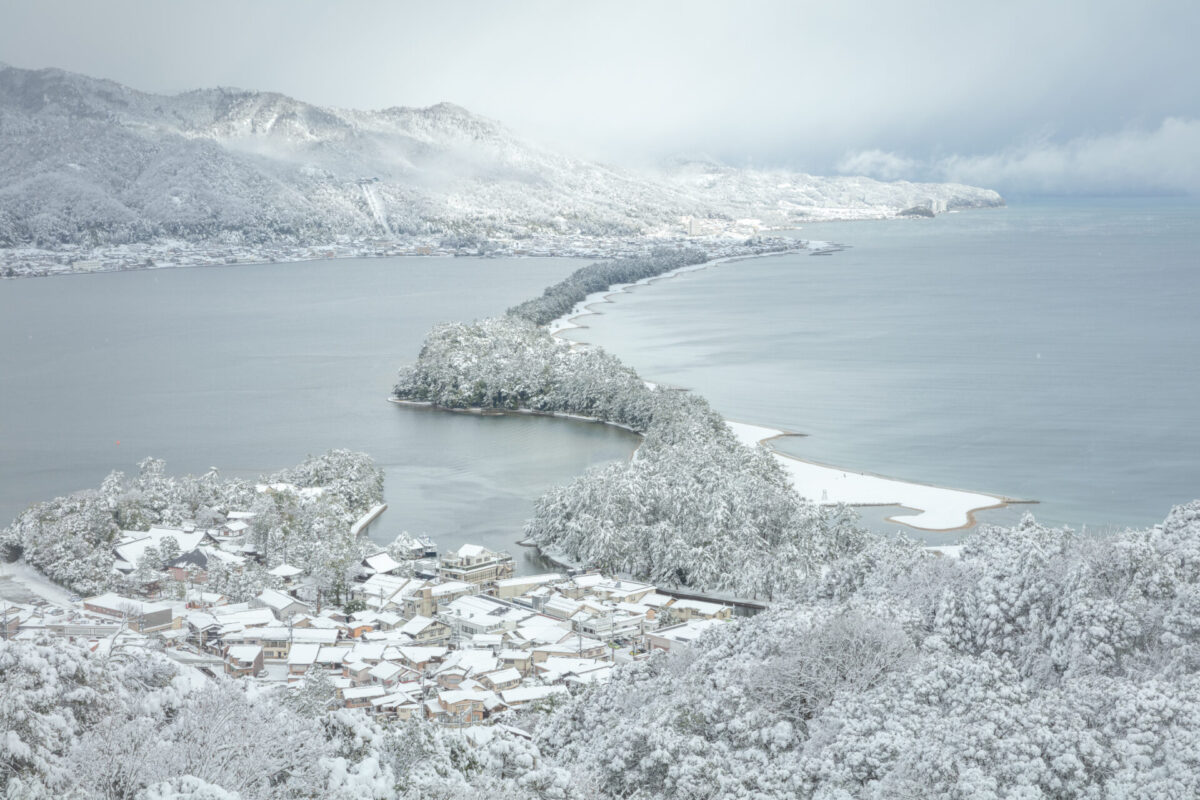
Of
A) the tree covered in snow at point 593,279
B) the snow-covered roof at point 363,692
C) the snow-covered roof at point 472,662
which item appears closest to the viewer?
the snow-covered roof at point 363,692

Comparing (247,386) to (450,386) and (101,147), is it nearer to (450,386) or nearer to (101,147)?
(450,386)

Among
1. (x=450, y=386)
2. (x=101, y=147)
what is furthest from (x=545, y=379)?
(x=101, y=147)

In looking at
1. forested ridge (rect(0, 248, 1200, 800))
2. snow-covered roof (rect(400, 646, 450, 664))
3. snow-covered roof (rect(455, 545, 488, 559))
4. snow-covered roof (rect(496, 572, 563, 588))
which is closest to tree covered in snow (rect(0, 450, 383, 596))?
snow-covered roof (rect(455, 545, 488, 559))

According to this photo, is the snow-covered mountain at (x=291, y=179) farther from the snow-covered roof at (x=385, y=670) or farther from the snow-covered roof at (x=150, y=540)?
the snow-covered roof at (x=385, y=670)

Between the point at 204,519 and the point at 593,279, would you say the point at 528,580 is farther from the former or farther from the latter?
the point at 593,279

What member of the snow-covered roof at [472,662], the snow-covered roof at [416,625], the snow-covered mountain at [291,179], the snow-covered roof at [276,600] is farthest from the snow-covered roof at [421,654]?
the snow-covered mountain at [291,179]
